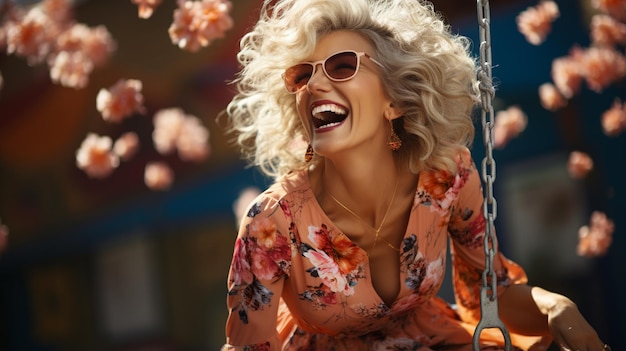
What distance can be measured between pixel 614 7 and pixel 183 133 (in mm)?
2376

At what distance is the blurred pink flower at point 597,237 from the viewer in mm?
4254

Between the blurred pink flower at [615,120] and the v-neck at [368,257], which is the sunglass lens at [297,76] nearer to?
the v-neck at [368,257]

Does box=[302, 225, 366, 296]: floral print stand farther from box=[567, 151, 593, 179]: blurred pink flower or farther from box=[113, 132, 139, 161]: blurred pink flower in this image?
box=[113, 132, 139, 161]: blurred pink flower

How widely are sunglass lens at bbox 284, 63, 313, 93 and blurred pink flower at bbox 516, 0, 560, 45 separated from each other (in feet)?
7.24

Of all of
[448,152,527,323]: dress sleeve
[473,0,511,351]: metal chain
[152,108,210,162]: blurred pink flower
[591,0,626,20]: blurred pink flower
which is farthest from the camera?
[152,108,210,162]: blurred pink flower

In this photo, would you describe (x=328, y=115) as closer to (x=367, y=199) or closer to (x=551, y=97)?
(x=367, y=199)

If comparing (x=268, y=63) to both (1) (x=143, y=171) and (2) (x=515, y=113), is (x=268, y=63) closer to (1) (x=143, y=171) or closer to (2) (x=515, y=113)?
(2) (x=515, y=113)

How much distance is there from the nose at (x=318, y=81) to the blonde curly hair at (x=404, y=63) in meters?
0.06

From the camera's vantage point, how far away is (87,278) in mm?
5383

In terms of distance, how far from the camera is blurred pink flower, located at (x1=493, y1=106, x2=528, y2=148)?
4484mm

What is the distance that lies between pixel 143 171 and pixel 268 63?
110 inches

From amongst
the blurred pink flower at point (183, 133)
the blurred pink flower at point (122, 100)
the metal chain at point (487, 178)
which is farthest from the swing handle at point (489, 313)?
the blurred pink flower at point (183, 133)

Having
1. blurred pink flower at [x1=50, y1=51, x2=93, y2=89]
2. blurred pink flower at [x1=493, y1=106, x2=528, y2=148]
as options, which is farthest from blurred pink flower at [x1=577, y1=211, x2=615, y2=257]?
blurred pink flower at [x1=50, y1=51, x2=93, y2=89]

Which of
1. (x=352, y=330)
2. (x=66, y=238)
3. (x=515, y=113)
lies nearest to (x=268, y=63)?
(x=352, y=330)
